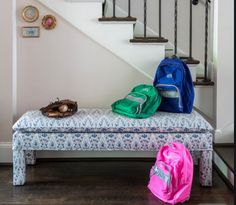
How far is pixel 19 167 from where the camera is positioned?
9.04ft

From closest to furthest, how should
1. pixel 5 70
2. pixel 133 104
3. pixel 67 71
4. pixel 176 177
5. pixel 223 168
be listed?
pixel 176 177, pixel 133 104, pixel 223 168, pixel 5 70, pixel 67 71

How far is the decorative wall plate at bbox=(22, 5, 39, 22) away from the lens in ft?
10.6

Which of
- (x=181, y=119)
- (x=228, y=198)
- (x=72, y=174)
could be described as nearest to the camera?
(x=228, y=198)

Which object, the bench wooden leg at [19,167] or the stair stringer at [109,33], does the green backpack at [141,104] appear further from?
the bench wooden leg at [19,167]

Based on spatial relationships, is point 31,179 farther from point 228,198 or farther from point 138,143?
point 228,198

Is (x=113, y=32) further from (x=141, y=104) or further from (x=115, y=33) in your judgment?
(x=141, y=104)

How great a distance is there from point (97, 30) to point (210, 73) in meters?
1.04

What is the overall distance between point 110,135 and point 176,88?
66 centimetres

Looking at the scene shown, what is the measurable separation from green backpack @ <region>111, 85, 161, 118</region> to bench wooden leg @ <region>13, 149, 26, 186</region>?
0.75m

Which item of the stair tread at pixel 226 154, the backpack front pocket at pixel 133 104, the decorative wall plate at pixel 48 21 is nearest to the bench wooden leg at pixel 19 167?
the backpack front pocket at pixel 133 104

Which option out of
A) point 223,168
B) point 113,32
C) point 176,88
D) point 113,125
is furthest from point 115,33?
point 223,168

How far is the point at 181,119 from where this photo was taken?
110 inches

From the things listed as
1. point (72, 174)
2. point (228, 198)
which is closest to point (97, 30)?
point (72, 174)

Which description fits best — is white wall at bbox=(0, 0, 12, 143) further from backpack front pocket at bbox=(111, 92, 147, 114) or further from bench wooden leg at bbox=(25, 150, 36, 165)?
backpack front pocket at bbox=(111, 92, 147, 114)
